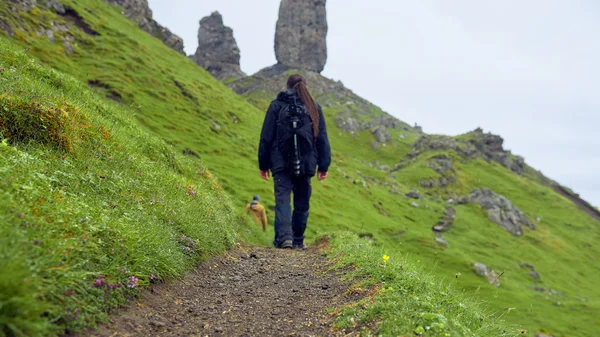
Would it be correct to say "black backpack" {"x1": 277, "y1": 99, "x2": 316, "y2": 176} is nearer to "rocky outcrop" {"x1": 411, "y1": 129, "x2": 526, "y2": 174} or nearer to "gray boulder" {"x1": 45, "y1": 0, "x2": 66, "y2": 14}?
"gray boulder" {"x1": 45, "y1": 0, "x2": 66, "y2": 14}

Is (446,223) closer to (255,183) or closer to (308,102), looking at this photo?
(255,183)

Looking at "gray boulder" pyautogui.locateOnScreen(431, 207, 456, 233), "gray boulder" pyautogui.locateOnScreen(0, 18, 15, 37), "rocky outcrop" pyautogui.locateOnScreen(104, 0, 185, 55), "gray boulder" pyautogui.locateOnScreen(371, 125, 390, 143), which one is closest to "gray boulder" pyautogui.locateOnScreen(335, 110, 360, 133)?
"gray boulder" pyautogui.locateOnScreen(371, 125, 390, 143)

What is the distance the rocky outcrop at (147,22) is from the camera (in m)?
92.0

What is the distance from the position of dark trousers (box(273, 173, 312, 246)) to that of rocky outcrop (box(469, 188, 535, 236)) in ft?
267

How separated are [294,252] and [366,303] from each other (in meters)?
6.41

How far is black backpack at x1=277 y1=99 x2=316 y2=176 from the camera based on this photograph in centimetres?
1151

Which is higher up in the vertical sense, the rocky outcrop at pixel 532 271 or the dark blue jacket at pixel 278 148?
the dark blue jacket at pixel 278 148

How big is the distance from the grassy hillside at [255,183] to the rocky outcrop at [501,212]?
6.74ft

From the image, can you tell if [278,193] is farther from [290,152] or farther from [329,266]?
[329,266]

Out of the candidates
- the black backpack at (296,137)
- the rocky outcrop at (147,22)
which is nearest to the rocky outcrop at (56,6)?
the rocky outcrop at (147,22)

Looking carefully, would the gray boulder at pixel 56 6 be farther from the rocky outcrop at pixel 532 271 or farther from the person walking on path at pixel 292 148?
the rocky outcrop at pixel 532 271

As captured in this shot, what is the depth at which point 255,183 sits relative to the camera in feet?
113

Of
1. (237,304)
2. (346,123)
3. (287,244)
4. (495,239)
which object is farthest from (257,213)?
(346,123)

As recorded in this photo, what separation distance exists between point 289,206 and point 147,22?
9811 centimetres
